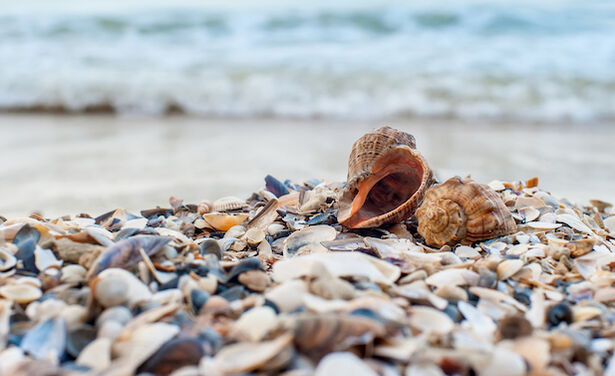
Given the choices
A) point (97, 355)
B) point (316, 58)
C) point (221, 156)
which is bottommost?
point (221, 156)

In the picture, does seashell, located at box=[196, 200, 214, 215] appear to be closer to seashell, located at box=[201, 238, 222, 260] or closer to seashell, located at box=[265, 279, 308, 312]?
seashell, located at box=[201, 238, 222, 260]

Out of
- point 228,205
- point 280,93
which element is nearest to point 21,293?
point 228,205

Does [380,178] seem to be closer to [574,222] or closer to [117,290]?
[574,222]

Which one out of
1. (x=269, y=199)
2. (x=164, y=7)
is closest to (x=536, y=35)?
(x=164, y=7)

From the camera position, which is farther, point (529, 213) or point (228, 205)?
point (228, 205)

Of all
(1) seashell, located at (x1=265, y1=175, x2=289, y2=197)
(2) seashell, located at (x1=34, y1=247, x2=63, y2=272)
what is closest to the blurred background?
(1) seashell, located at (x1=265, y1=175, x2=289, y2=197)

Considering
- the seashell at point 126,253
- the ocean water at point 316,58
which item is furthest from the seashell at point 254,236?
the ocean water at point 316,58
